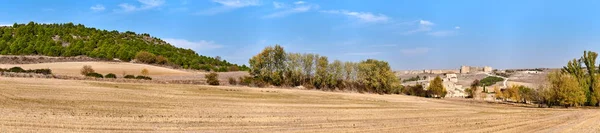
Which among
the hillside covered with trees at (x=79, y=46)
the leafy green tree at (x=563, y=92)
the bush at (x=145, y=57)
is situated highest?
the hillside covered with trees at (x=79, y=46)

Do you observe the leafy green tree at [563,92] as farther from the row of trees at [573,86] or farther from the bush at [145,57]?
the bush at [145,57]

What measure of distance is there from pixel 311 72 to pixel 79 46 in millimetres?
82154

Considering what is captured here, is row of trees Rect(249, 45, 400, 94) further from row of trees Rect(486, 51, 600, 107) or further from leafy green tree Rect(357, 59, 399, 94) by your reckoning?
row of trees Rect(486, 51, 600, 107)

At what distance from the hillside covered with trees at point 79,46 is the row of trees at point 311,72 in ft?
151

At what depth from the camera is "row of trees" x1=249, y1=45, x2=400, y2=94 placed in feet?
333

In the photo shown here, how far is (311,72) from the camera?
105438 mm

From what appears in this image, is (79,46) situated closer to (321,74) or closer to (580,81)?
(321,74)

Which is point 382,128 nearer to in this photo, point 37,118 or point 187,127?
point 187,127

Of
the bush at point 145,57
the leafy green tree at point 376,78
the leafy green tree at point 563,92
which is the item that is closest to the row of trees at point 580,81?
the leafy green tree at point 563,92

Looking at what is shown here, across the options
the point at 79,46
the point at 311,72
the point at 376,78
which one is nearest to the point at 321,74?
the point at 311,72

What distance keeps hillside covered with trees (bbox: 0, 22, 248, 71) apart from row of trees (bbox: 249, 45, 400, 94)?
46018mm

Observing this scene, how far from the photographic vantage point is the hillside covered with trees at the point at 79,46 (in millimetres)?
144375

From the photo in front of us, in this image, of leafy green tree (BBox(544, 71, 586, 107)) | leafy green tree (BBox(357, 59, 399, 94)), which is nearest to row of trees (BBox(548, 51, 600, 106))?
leafy green tree (BBox(544, 71, 586, 107))

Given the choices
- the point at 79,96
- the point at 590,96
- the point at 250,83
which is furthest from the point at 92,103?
the point at 590,96
